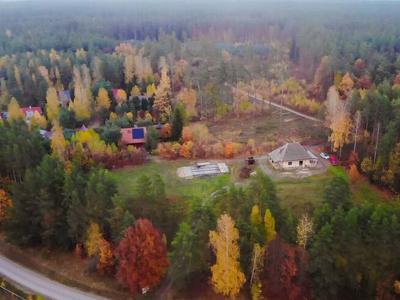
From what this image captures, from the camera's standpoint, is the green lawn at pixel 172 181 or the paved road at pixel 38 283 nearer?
the paved road at pixel 38 283

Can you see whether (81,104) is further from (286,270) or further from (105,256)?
(286,270)

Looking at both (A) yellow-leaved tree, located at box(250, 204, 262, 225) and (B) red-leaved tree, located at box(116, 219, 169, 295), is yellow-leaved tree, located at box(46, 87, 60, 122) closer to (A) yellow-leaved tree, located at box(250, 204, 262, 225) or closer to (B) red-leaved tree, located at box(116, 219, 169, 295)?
(B) red-leaved tree, located at box(116, 219, 169, 295)

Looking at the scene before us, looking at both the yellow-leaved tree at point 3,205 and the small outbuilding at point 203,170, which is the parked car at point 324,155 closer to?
the small outbuilding at point 203,170

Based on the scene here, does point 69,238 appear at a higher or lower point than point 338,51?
lower

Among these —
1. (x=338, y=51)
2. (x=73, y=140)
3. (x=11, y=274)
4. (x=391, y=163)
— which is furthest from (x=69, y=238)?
(x=338, y=51)

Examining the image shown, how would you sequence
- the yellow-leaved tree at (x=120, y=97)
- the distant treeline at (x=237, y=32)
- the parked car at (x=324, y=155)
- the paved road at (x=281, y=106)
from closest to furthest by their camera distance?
the parked car at (x=324, y=155)
the paved road at (x=281, y=106)
the yellow-leaved tree at (x=120, y=97)
the distant treeline at (x=237, y=32)

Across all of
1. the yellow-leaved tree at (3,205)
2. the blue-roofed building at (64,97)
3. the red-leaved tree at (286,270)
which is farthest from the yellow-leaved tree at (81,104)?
the red-leaved tree at (286,270)

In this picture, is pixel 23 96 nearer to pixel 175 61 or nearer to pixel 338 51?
pixel 175 61
